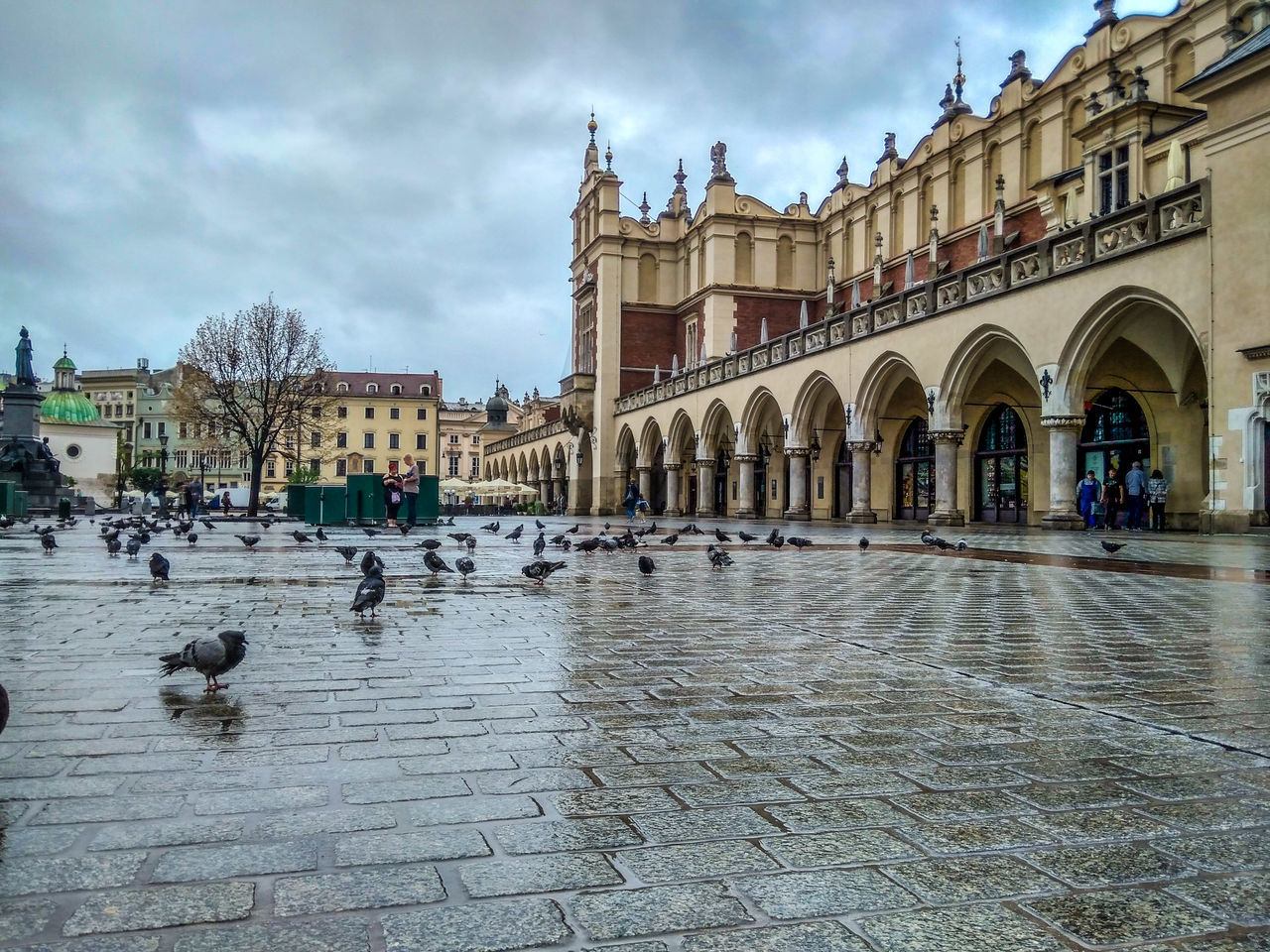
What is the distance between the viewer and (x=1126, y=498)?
24.4 metres

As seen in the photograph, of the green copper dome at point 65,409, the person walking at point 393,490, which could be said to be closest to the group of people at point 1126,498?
the person walking at point 393,490

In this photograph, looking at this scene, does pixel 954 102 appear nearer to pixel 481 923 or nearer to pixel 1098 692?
pixel 1098 692

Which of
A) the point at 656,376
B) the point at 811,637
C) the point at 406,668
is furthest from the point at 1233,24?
the point at 656,376

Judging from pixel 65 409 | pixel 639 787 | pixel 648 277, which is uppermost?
pixel 648 277

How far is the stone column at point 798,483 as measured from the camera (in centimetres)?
3597

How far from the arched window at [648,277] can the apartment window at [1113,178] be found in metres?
31.6

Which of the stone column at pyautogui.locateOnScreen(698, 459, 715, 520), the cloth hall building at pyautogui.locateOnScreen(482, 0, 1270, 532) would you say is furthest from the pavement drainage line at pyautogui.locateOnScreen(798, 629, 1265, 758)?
the stone column at pyautogui.locateOnScreen(698, 459, 715, 520)

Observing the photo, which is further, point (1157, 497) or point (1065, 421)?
point (1157, 497)

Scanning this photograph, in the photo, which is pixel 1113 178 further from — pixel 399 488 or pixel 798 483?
pixel 399 488

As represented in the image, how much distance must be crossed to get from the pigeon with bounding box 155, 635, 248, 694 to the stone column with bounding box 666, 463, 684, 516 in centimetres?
4282

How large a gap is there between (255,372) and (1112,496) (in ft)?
109

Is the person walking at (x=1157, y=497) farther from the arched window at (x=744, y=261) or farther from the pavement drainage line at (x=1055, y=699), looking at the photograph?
the arched window at (x=744, y=261)

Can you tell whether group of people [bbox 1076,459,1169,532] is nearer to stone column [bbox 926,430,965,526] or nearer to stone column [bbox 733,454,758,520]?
stone column [bbox 926,430,965,526]

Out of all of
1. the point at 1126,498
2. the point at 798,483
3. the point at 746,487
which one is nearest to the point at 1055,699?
the point at 1126,498
